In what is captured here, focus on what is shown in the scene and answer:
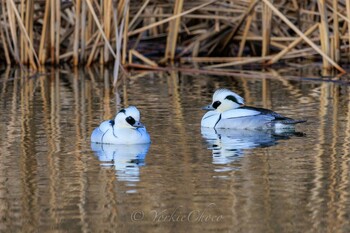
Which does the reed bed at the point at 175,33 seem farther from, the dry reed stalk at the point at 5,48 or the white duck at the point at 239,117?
the white duck at the point at 239,117

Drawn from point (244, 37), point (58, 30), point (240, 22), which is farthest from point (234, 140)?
point (244, 37)

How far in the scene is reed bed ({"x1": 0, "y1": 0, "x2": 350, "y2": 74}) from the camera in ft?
44.4

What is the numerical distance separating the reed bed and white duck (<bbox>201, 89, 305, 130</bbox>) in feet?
9.81

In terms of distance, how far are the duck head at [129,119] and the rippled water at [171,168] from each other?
18 centimetres

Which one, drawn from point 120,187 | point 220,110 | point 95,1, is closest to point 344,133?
point 220,110

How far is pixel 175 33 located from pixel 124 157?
6.79m

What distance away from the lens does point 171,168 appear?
718 centimetres

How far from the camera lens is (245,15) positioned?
1459 cm

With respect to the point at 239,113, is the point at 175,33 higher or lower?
higher

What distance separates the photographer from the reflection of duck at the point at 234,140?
7.80 meters

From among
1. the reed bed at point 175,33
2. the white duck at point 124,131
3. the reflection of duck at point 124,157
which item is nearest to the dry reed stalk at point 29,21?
the reed bed at point 175,33

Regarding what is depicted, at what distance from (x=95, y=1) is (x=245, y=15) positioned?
238cm

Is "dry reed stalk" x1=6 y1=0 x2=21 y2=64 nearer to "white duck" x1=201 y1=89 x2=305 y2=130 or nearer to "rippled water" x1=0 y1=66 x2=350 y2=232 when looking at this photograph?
"rippled water" x1=0 y1=66 x2=350 y2=232

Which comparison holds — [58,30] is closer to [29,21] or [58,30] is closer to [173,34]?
[29,21]
